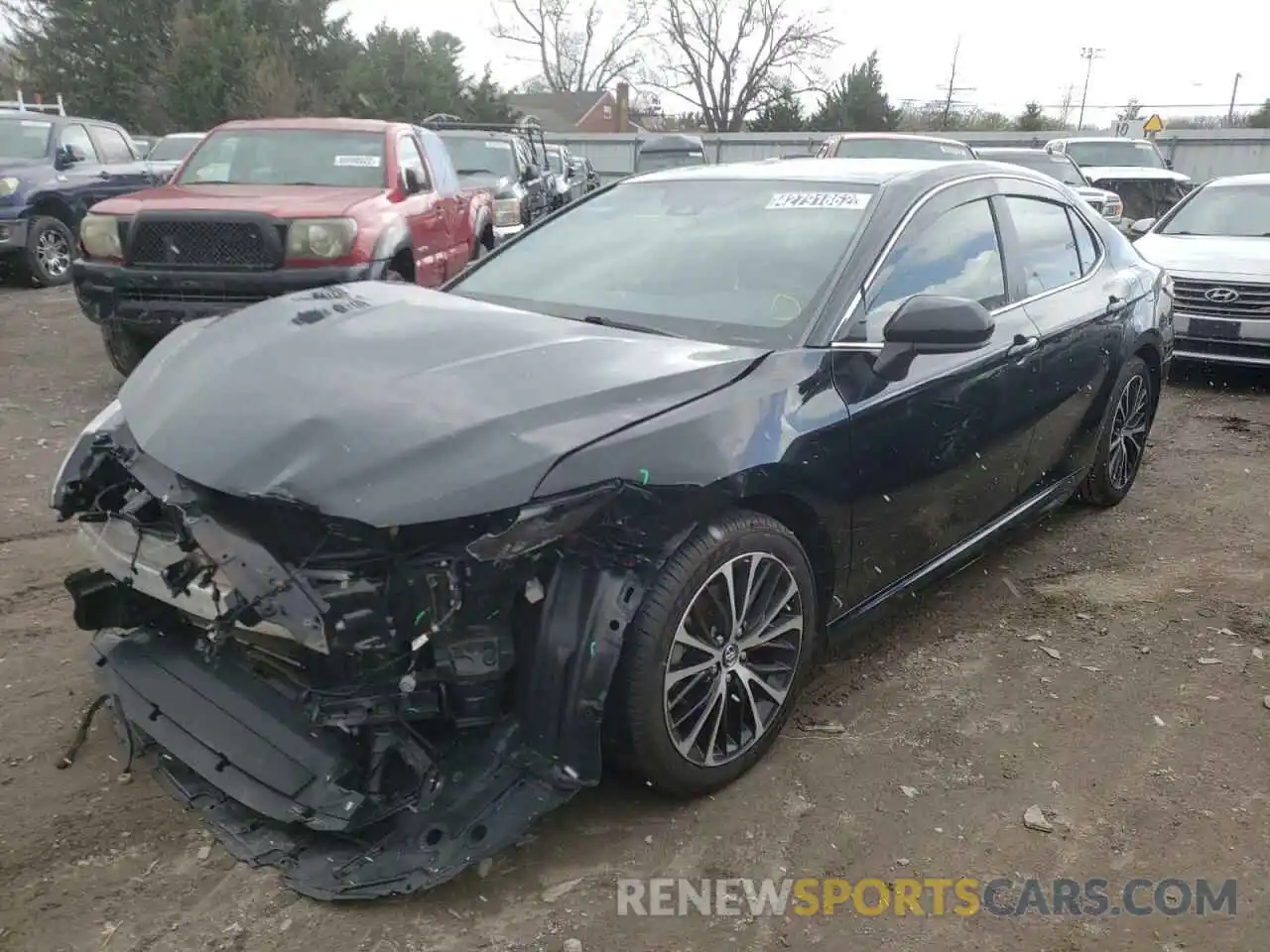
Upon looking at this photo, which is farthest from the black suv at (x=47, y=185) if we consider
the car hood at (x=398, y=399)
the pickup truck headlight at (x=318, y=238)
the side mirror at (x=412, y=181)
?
the car hood at (x=398, y=399)

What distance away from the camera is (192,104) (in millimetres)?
28125

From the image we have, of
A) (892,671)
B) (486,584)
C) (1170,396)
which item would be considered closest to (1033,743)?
(892,671)

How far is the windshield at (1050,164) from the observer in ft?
44.1

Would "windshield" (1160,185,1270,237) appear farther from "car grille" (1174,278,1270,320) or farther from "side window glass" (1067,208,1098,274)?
"side window glass" (1067,208,1098,274)

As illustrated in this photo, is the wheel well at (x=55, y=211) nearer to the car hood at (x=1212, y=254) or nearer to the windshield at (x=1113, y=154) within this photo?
the car hood at (x=1212, y=254)

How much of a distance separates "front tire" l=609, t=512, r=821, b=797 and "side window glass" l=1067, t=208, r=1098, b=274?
97.7 inches

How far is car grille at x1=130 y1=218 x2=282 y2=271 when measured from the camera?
6.21m

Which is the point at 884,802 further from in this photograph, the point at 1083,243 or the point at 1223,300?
the point at 1223,300

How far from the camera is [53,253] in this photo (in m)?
11.4

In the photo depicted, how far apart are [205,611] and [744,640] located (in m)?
1.40

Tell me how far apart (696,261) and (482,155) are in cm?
1092

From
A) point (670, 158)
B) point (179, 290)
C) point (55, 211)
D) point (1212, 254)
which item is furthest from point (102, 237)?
point (670, 158)

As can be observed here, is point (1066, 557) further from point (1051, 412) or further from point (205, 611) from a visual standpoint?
point (205, 611)

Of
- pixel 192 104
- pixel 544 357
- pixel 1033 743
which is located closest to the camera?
pixel 544 357
